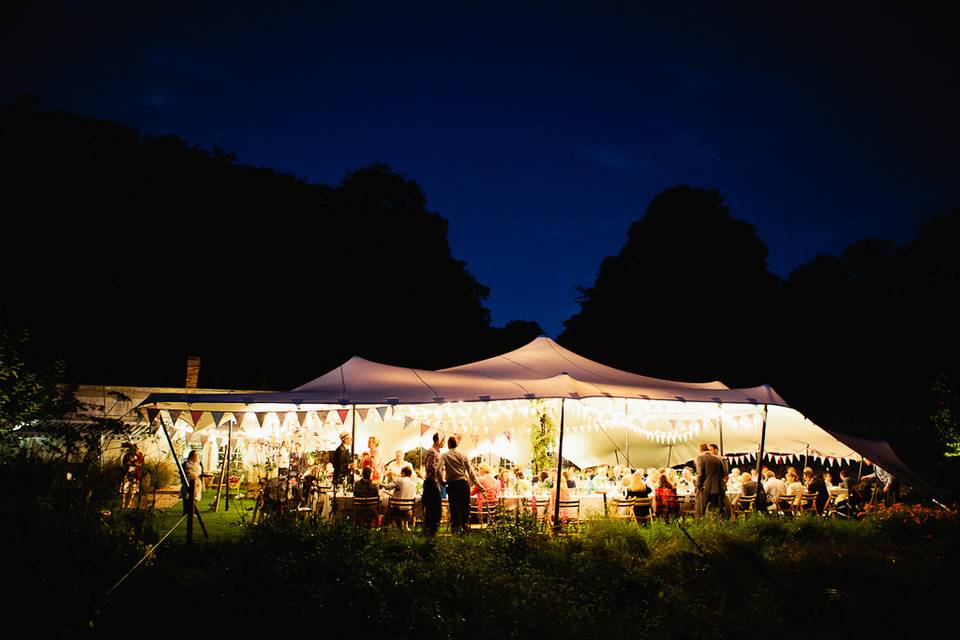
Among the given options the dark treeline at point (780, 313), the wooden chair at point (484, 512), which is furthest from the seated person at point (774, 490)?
the dark treeline at point (780, 313)

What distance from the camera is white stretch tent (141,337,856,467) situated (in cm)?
1093

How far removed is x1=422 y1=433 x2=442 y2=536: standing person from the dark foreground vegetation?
1491 millimetres

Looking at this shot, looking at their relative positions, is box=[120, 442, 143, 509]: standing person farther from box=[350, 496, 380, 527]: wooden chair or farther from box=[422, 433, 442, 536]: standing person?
box=[422, 433, 442, 536]: standing person

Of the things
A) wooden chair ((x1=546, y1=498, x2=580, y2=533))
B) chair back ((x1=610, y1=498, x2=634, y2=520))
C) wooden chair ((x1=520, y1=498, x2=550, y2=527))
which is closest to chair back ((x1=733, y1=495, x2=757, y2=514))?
chair back ((x1=610, y1=498, x2=634, y2=520))

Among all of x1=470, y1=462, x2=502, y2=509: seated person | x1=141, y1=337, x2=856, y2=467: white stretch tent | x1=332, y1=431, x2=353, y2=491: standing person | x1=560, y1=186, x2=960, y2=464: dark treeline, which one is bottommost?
x1=470, y1=462, x2=502, y2=509: seated person

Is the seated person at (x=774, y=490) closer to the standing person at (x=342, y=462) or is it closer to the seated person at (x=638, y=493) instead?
the seated person at (x=638, y=493)

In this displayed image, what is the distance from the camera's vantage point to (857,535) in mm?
9914

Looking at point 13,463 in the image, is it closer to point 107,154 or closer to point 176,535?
point 176,535

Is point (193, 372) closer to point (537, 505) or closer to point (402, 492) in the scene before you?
point (402, 492)

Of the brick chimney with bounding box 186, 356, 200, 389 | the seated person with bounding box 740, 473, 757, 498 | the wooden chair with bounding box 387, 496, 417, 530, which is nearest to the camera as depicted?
the wooden chair with bounding box 387, 496, 417, 530

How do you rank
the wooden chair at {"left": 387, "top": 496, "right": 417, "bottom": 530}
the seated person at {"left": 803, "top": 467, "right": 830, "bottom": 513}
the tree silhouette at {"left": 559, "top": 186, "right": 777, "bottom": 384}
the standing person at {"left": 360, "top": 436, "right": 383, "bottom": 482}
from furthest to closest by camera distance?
the tree silhouette at {"left": 559, "top": 186, "right": 777, "bottom": 384}
the seated person at {"left": 803, "top": 467, "right": 830, "bottom": 513}
the standing person at {"left": 360, "top": 436, "right": 383, "bottom": 482}
the wooden chair at {"left": 387, "top": 496, "right": 417, "bottom": 530}

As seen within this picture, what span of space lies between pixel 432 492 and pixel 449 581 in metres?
3.38

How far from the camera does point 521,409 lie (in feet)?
47.0

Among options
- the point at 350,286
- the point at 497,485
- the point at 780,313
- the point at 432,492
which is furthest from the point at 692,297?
the point at 432,492
